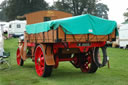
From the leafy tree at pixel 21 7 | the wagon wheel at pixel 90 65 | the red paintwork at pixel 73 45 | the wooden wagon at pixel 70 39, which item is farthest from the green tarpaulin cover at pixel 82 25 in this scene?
the leafy tree at pixel 21 7

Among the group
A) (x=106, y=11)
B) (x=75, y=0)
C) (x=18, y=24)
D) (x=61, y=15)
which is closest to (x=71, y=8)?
(x=75, y=0)

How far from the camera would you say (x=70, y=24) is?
6.36m

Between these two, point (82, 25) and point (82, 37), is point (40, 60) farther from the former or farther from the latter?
point (82, 25)

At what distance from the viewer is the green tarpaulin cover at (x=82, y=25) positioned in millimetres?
6238

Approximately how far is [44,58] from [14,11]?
4344cm

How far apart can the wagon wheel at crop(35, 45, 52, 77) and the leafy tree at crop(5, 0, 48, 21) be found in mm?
41987

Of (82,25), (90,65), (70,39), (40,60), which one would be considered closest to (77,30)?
(82,25)

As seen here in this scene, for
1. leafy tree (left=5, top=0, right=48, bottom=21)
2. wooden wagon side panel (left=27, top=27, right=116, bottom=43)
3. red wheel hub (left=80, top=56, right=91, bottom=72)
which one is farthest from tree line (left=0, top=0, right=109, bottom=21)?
wooden wagon side panel (left=27, top=27, right=116, bottom=43)

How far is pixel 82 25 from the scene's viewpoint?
6.54 m

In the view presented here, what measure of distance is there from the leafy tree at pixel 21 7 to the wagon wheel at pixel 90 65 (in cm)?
4179

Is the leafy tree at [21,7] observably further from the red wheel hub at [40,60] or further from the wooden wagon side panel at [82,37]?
the wooden wagon side panel at [82,37]

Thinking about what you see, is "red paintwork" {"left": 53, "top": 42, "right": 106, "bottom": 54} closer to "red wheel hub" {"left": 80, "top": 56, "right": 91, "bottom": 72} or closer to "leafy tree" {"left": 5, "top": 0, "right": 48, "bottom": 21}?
"red wheel hub" {"left": 80, "top": 56, "right": 91, "bottom": 72}

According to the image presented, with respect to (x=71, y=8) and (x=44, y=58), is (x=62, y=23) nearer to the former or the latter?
(x=44, y=58)

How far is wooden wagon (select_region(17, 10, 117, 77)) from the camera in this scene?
6.24 m
